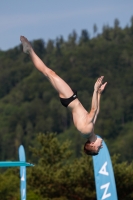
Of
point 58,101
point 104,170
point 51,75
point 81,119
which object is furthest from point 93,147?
point 58,101

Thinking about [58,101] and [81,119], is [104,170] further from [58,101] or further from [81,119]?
[58,101]

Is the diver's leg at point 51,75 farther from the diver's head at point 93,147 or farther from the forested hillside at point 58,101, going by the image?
the forested hillside at point 58,101

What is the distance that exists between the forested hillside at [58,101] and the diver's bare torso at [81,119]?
11089 cm

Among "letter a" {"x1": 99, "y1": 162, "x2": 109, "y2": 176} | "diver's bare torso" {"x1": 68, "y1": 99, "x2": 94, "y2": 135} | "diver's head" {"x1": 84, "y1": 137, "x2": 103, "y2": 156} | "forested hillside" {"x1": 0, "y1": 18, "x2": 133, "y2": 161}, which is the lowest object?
"diver's head" {"x1": 84, "y1": 137, "x2": 103, "y2": 156}

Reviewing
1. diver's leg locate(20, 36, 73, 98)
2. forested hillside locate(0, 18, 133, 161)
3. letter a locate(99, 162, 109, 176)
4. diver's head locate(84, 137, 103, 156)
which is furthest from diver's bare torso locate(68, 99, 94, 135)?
forested hillside locate(0, 18, 133, 161)

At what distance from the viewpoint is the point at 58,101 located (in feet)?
545

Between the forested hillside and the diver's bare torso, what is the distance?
364ft

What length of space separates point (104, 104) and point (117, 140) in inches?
784

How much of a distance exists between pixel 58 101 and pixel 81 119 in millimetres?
153097

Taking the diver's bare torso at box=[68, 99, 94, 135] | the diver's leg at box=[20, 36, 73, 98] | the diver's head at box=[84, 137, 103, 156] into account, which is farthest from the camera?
the diver's head at box=[84, 137, 103, 156]

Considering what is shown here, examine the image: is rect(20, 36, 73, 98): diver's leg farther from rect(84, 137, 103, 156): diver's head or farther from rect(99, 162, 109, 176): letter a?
rect(99, 162, 109, 176): letter a

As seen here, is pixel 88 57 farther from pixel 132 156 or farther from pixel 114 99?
pixel 132 156

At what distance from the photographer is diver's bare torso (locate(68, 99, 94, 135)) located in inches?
511

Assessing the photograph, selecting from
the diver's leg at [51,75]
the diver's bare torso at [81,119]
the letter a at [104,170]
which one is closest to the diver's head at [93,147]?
the diver's bare torso at [81,119]
